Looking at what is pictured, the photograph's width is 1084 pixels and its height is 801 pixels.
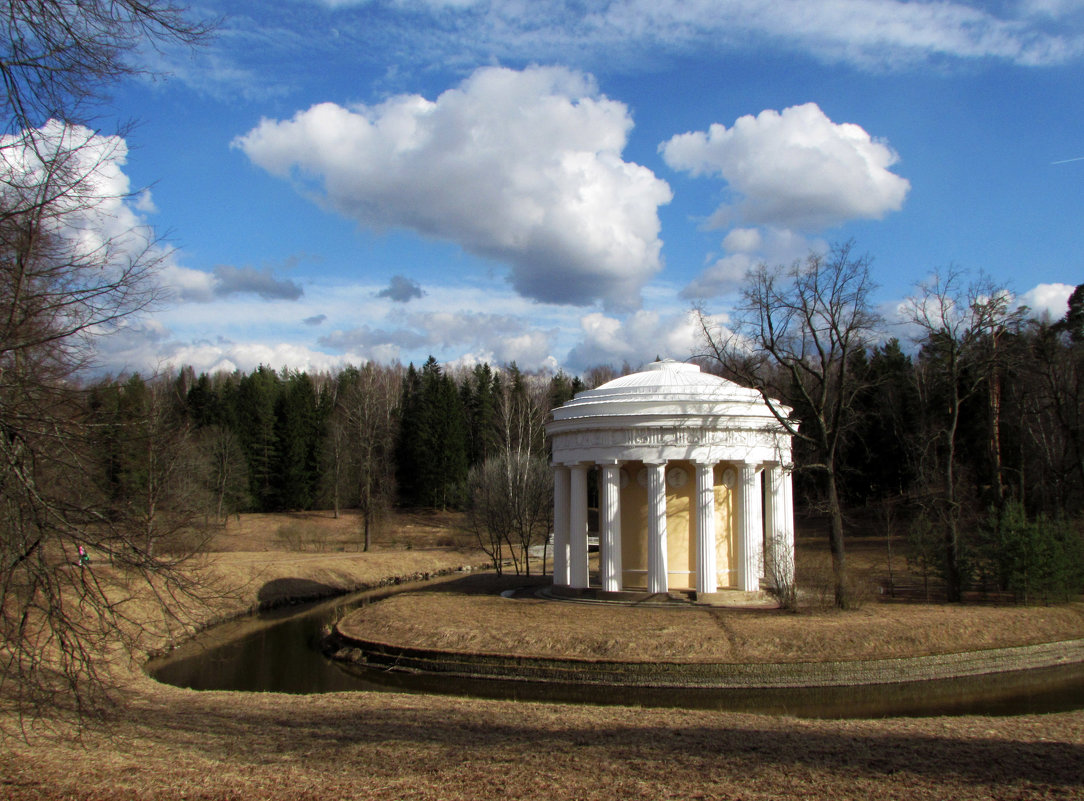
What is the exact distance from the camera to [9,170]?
6742 millimetres

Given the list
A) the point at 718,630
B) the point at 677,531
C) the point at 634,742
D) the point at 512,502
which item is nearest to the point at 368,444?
the point at 512,502

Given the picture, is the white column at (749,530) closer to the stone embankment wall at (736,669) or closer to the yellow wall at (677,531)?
the yellow wall at (677,531)

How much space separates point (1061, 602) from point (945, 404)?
26.3 meters

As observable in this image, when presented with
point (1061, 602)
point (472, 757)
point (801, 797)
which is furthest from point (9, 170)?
point (1061, 602)

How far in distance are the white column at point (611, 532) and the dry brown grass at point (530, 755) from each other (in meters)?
11.6

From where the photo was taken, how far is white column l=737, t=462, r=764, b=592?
24.7m

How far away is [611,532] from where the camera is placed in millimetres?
25266

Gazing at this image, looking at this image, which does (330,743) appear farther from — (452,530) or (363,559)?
(452,530)

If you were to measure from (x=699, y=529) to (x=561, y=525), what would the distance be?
5275 mm

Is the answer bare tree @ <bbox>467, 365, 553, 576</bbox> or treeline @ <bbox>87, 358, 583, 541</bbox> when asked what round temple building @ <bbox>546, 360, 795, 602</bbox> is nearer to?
bare tree @ <bbox>467, 365, 553, 576</bbox>

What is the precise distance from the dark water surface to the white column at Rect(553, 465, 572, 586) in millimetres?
8372

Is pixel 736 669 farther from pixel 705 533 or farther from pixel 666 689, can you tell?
pixel 705 533

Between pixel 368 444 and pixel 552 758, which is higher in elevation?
pixel 368 444

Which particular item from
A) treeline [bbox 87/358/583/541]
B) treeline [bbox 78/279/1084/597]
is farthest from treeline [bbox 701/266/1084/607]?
treeline [bbox 87/358/583/541]
